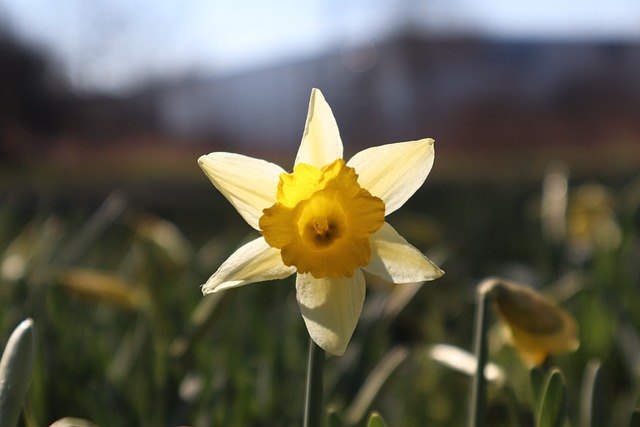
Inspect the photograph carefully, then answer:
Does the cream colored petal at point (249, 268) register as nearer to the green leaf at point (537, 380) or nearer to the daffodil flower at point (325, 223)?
the daffodil flower at point (325, 223)

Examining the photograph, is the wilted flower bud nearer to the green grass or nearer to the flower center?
the green grass

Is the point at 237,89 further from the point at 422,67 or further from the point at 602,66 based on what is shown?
the point at 602,66

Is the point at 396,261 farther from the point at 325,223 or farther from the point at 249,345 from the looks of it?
the point at 249,345

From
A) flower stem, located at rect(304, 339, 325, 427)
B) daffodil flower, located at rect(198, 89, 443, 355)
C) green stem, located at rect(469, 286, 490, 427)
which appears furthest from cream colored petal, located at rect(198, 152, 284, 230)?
green stem, located at rect(469, 286, 490, 427)

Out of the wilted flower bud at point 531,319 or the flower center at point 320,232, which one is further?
the wilted flower bud at point 531,319

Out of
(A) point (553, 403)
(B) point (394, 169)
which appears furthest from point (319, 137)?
(A) point (553, 403)

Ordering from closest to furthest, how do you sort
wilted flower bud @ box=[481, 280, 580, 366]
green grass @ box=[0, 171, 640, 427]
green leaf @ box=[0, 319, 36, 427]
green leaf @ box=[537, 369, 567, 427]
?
green leaf @ box=[0, 319, 36, 427] < green leaf @ box=[537, 369, 567, 427] < wilted flower bud @ box=[481, 280, 580, 366] < green grass @ box=[0, 171, 640, 427]

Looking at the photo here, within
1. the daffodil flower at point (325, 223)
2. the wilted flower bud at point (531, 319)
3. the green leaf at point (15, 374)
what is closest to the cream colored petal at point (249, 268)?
the daffodil flower at point (325, 223)

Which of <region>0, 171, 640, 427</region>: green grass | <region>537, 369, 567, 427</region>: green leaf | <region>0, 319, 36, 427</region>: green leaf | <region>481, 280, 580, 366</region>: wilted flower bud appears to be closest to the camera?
<region>0, 319, 36, 427</region>: green leaf
